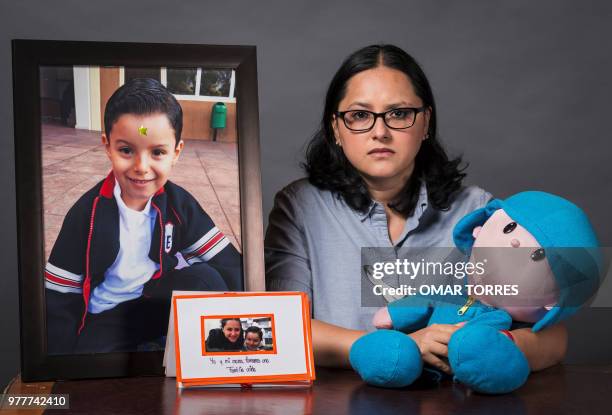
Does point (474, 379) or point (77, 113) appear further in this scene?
point (77, 113)

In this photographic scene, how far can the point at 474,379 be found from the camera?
121 cm

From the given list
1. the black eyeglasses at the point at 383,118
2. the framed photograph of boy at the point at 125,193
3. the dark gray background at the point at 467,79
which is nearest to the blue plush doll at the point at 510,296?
the framed photograph of boy at the point at 125,193

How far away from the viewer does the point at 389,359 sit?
123 cm

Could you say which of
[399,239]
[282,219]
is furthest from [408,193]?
[282,219]

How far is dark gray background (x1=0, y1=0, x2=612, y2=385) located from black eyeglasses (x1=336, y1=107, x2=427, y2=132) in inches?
27.9

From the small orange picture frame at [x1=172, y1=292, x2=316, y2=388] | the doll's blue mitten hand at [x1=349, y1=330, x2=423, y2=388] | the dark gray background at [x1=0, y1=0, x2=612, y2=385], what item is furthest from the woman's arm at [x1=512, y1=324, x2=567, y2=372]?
the dark gray background at [x1=0, y1=0, x2=612, y2=385]

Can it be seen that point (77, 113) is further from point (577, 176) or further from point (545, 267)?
point (577, 176)

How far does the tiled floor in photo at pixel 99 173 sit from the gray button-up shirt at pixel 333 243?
28 cm

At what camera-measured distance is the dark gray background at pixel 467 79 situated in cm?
233

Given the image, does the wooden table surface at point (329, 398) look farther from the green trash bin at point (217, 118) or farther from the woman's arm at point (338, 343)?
the green trash bin at point (217, 118)

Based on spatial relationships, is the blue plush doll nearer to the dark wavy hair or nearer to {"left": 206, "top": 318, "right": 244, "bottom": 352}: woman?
{"left": 206, "top": 318, "right": 244, "bottom": 352}: woman

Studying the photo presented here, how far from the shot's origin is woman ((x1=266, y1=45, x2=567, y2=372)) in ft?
5.56

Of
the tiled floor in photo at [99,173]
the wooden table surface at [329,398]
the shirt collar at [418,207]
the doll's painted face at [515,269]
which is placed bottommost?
the wooden table surface at [329,398]

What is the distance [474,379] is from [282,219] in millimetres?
675
